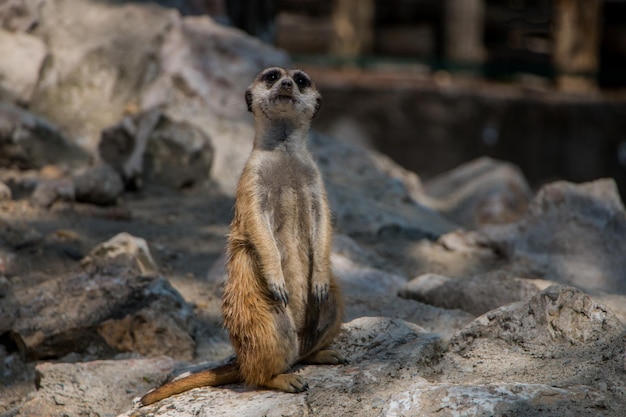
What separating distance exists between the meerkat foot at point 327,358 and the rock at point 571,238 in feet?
6.52

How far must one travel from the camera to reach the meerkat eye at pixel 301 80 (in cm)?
296

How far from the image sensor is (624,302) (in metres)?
3.42

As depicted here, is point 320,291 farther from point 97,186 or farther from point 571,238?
point 97,186

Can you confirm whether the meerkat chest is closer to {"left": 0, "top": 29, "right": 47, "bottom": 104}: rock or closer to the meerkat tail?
the meerkat tail

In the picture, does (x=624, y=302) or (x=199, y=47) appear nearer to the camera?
(x=624, y=302)

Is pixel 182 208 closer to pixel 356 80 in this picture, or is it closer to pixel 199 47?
pixel 199 47

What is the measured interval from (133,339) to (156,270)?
813 millimetres

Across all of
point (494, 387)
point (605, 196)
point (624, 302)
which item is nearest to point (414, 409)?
point (494, 387)

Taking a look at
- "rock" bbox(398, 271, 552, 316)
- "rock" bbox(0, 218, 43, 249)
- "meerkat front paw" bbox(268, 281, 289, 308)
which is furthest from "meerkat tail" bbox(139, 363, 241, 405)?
"rock" bbox(0, 218, 43, 249)

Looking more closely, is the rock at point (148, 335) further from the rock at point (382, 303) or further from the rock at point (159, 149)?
the rock at point (159, 149)

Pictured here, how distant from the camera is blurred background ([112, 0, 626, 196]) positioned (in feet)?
28.2

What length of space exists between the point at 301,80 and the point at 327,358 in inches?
36.1

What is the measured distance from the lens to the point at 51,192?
4.89 meters

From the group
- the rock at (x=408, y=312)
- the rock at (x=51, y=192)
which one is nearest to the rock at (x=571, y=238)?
the rock at (x=408, y=312)
